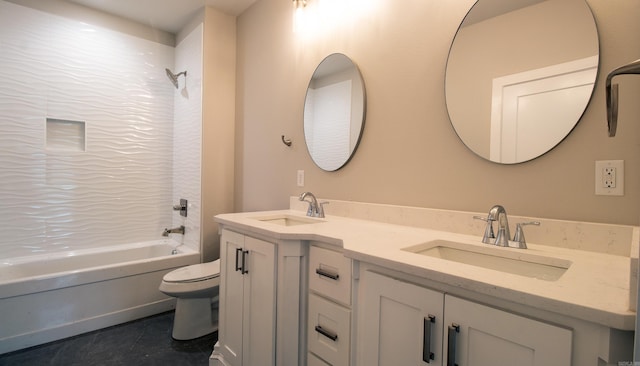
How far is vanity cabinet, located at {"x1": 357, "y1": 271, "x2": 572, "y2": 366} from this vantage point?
604 millimetres

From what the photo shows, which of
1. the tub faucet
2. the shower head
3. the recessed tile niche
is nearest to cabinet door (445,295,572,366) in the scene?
the tub faucet

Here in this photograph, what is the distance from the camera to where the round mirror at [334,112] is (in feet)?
5.64

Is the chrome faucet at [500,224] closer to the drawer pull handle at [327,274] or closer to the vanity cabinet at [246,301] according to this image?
the drawer pull handle at [327,274]

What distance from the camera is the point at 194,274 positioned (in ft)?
Result: 6.98

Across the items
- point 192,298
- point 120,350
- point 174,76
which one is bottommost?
point 120,350

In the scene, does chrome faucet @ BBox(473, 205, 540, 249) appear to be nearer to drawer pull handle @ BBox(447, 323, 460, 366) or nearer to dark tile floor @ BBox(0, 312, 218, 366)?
drawer pull handle @ BBox(447, 323, 460, 366)

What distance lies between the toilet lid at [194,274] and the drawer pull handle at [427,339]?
173 cm

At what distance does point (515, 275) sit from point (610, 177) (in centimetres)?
57

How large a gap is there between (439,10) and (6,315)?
314cm

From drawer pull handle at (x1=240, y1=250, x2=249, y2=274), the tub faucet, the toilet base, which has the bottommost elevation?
the toilet base

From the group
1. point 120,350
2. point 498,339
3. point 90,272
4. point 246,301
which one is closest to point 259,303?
point 246,301

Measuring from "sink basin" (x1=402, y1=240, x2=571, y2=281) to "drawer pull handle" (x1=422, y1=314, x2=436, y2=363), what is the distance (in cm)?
27

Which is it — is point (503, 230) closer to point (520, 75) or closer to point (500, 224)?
point (500, 224)

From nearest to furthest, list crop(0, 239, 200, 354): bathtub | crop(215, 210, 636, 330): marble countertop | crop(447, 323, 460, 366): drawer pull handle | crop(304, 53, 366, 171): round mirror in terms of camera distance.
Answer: crop(215, 210, 636, 330): marble countertop < crop(447, 323, 460, 366): drawer pull handle < crop(304, 53, 366, 171): round mirror < crop(0, 239, 200, 354): bathtub
